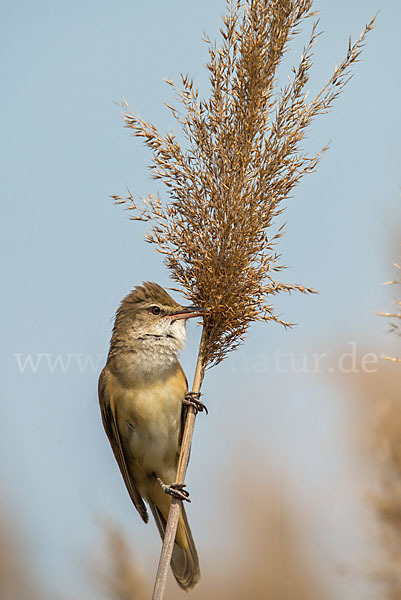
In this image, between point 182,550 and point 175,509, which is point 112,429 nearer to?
point 182,550

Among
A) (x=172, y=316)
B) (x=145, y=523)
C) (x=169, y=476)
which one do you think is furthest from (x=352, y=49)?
(x=145, y=523)

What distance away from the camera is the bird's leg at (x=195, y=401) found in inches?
83.5

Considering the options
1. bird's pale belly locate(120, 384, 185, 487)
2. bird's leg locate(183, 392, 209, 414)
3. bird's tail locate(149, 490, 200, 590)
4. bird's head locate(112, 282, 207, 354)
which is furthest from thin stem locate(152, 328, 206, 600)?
bird's tail locate(149, 490, 200, 590)

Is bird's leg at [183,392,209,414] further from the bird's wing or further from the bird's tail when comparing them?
the bird's tail

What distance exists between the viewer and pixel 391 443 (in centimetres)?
223

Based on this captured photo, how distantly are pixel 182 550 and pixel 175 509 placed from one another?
1730 mm

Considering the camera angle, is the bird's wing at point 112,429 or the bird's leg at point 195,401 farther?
the bird's wing at point 112,429

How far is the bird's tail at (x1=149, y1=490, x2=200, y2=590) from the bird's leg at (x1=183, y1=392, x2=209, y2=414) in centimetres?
82

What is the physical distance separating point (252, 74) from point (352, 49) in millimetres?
312

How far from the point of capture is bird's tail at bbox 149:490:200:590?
355 cm

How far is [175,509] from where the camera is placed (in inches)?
83.5

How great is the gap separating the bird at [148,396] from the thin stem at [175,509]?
0.97m

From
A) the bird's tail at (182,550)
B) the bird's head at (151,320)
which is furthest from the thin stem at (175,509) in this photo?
the bird's tail at (182,550)

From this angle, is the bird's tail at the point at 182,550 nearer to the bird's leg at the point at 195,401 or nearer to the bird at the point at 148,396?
the bird at the point at 148,396
